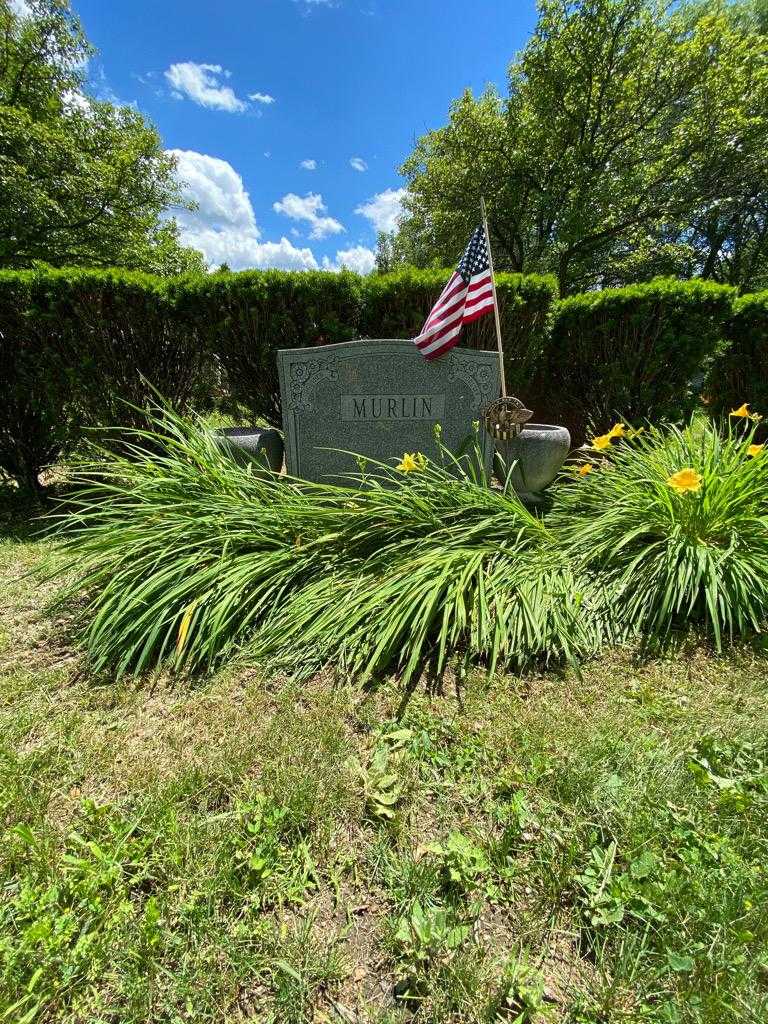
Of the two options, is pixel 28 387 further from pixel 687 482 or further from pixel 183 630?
pixel 687 482

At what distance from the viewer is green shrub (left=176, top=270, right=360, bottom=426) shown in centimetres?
399

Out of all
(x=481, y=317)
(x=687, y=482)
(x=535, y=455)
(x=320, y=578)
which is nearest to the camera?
(x=687, y=482)

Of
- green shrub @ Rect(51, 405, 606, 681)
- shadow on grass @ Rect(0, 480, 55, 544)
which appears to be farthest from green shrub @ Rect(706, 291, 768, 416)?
shadow on grass @ Rect(0, 480, 55, 544)

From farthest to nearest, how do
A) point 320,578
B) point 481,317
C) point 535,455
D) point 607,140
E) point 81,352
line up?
point 607,140 → point 481,317 → point 81,352 → point 535,455 → point 320,578

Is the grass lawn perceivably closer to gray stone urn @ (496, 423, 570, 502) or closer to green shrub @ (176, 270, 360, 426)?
gray stone urn @ (496, 423, 570, 502)

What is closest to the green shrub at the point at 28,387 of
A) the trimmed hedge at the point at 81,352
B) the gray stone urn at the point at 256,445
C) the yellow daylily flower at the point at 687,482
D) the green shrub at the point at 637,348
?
the trimmed hedge at the point at 81,352

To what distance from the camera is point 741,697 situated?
182 cm

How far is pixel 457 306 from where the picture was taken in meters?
3.49

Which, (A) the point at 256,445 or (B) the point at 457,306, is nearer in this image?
(B) the point at 457,306

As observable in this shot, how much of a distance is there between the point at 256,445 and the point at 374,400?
109 centimetres

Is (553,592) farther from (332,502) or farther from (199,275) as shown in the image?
(199,275)

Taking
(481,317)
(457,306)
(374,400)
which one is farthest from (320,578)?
(481,317)

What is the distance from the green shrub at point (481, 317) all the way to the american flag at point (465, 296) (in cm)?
80

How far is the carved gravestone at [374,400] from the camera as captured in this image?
376 cm
